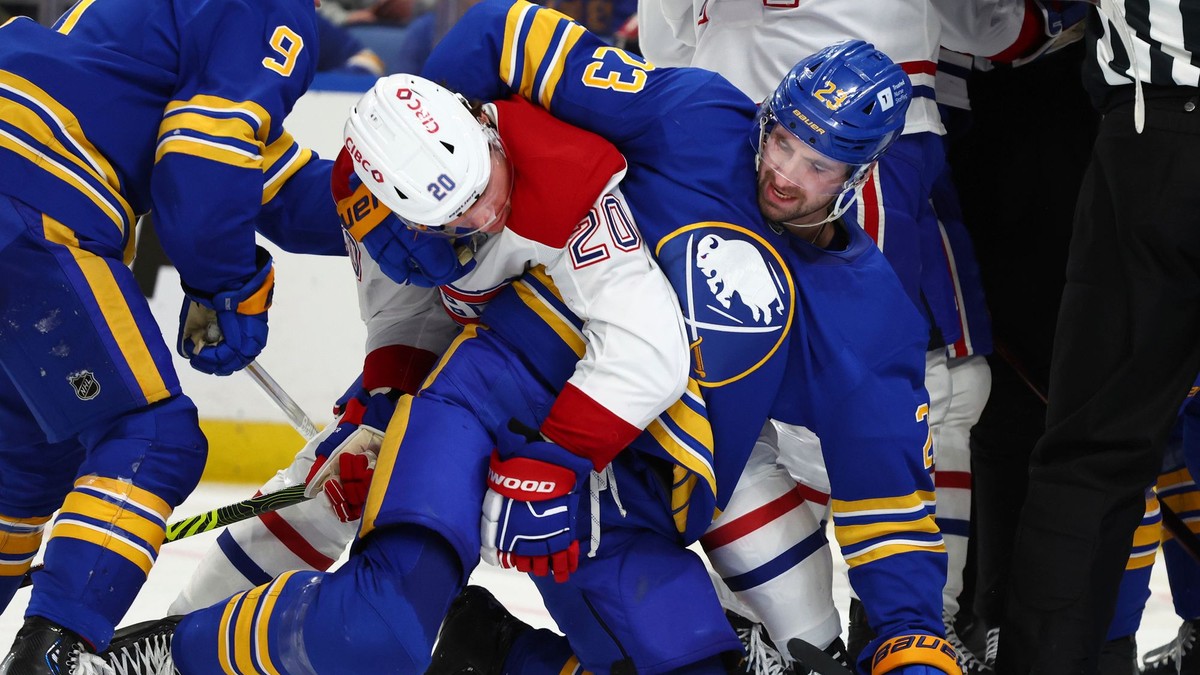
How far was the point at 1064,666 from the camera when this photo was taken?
2.16 meters

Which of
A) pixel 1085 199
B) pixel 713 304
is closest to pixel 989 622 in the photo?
pixel 1085 199

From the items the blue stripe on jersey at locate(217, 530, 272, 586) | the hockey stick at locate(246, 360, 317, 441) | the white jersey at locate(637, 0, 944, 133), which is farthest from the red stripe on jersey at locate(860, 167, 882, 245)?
the blue stripe on jersey at locate(217, 530, 272, 586)

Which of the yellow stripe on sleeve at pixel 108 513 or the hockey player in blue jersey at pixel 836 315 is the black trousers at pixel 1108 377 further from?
the yellow stripe on sleeve at pixel 108 513

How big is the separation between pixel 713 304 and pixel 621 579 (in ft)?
1.42

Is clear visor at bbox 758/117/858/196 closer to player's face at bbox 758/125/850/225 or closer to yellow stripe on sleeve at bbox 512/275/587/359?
player's face at bbox 758/125/850/225

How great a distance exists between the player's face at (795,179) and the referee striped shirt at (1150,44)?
0.52 m

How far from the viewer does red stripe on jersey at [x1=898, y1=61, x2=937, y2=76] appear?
2400mm

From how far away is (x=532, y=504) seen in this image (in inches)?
74.5

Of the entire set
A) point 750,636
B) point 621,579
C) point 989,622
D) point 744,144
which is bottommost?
point 989,622

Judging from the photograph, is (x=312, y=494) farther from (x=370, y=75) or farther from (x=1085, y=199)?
(x=370, y=75)

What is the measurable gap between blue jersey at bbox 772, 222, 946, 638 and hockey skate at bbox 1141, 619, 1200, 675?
0.87 m

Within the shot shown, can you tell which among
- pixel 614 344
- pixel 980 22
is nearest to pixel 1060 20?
pixel 980 22

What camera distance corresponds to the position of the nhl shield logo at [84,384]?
2020 mm

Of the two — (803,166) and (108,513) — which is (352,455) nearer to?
(108,513)
